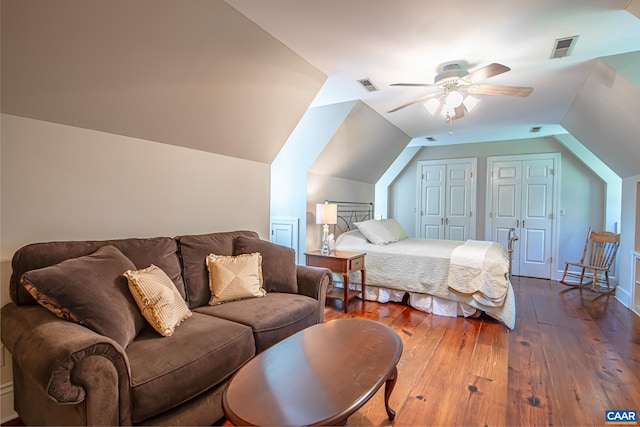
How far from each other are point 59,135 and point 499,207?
633cm

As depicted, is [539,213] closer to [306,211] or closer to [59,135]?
[306,211]

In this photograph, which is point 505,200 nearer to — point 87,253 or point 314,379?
point 314,379

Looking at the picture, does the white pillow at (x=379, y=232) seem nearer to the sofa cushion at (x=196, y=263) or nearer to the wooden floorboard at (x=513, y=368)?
the wooden floorboard at (x=513, y=368)

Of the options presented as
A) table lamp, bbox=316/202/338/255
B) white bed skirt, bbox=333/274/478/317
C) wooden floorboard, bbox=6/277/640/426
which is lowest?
wooden floorboard, bbox=6/277/640/426

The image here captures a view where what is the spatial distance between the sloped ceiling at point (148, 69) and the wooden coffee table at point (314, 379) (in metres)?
1.82

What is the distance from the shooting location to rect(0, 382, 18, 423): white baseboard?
1651 mm

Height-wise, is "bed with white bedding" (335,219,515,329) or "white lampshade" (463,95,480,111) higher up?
"white lampshade" (463,95,480,111)

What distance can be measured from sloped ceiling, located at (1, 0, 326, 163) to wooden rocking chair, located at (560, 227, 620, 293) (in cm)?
471

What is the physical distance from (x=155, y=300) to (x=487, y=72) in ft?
8.98

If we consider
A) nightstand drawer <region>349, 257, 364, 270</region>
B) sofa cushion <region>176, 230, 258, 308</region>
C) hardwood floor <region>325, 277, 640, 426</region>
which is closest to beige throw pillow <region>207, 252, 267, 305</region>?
sofa cushion <region>176, 230, 258, 308</region>

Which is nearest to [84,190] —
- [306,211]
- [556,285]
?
[306,211]

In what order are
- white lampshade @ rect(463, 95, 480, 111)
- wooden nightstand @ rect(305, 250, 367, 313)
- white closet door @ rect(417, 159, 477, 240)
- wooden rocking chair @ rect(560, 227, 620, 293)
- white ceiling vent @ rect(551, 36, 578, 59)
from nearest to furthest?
white ceiling vent @ rect(551, 36, 578, 59)
white lampshade @ rect(463, 95, 480, 111)
wooden nightstand @ rect(305, 250, 367, 313)
wooden rocking chair @ rect(560, 227, 620, 293)
white closet door @ rect(417, 159, 477, 240)

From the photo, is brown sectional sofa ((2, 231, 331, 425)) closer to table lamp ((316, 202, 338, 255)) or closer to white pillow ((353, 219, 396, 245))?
table lamp ((316, 202, 338, 255))

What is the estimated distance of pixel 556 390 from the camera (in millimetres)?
2039
